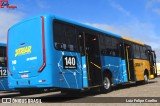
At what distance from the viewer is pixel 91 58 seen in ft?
48.5

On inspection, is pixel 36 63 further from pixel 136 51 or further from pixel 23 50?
pixel 136 51

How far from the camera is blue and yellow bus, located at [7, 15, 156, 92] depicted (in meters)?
11.9

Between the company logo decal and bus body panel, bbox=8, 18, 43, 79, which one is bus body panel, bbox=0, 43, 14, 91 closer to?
bus body panel, bbox=8, 18, 43, 79

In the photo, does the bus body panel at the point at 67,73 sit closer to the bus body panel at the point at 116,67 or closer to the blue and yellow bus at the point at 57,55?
the blue and yellow bus at the point at 57,55

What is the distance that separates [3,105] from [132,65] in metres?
10.3

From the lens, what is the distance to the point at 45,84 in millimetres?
11656

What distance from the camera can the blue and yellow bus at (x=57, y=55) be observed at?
1189cm

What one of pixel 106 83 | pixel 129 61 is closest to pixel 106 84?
pixel 106 83

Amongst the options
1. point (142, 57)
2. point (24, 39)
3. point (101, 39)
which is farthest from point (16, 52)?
point (142, 57)

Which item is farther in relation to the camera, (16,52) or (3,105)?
(16,52)

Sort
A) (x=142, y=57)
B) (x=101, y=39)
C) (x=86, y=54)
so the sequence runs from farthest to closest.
→ (x=142, y=57) → (x=101, y=39) → (x=86, y=54)

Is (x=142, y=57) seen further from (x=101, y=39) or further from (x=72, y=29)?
(x=72, y=29)

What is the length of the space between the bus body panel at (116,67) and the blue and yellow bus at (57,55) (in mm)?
52

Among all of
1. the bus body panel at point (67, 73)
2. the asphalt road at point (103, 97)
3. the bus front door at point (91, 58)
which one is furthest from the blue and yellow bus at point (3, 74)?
the bus body panel at point (67, 73)
